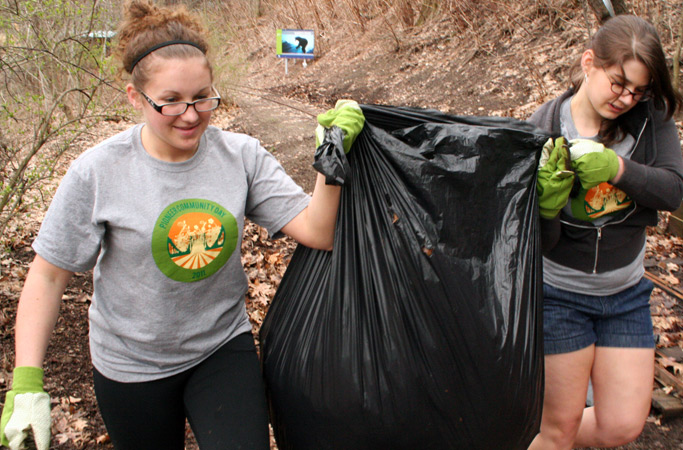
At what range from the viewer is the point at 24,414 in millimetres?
1364

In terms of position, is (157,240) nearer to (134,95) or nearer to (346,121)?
(134,95)

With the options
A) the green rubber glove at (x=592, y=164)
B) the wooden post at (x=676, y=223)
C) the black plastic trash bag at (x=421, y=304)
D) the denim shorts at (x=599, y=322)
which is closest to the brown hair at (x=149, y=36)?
the black plastic trash bag at (x=421, y=304)

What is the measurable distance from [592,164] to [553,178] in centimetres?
16

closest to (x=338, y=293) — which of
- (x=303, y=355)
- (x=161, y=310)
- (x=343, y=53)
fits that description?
(x=303, y=355)

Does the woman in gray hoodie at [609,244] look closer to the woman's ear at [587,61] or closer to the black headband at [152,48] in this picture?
the woman's ear at [587,61]

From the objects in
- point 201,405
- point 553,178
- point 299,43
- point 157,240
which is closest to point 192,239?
point 157,240

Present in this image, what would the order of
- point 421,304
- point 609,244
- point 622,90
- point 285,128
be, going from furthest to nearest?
point 285,128
point 609,244
point 622,90
point 421,304

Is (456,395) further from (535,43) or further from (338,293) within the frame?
(535,43)

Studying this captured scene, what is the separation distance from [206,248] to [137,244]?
7.1 inches

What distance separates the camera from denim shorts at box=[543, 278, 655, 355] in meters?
1.81

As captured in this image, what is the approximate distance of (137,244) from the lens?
1.43m

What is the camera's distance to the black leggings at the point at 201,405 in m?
1.43

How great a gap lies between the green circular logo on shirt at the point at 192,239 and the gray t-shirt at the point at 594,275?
3.64 ft

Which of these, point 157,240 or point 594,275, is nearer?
point 157,240
